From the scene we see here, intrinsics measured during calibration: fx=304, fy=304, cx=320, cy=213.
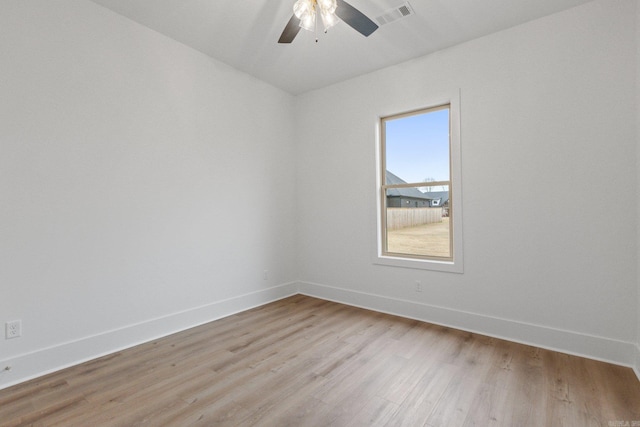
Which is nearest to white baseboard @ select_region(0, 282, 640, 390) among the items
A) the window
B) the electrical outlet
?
the electrical outlet

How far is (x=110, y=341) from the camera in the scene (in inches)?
106

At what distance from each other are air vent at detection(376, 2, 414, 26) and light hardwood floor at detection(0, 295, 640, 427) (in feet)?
9.81

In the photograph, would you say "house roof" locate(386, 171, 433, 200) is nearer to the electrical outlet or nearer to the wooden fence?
the wooden fence

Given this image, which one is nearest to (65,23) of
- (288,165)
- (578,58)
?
(288,165)

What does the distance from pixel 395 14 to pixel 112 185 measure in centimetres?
296

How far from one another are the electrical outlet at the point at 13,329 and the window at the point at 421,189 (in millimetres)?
3359

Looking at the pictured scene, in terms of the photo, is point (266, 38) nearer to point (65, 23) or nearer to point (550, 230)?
point (65, 23)

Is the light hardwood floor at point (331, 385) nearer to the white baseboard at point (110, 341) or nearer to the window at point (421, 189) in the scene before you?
the white baseboard at point (110, 341)

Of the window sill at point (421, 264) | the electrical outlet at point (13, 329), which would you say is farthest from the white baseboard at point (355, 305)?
the window sill at point (421, 264)

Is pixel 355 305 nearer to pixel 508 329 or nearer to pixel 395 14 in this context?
pixel 508 329

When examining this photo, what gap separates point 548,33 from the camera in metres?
2.74

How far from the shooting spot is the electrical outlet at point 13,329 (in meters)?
2.20

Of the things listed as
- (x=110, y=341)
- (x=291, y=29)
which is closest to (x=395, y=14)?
(x=291, y=29)

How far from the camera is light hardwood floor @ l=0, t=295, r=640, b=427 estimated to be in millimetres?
1837
